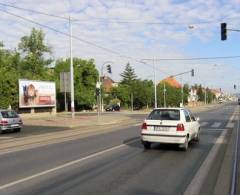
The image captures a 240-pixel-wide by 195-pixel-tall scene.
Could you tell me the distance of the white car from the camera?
592 inches

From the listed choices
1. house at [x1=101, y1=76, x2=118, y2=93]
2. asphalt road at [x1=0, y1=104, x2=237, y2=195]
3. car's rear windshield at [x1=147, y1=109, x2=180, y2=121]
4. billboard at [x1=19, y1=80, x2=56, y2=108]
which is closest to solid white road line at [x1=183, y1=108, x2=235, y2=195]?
asphalt road at [x1=0, y1=104, x2=237, y2=195]

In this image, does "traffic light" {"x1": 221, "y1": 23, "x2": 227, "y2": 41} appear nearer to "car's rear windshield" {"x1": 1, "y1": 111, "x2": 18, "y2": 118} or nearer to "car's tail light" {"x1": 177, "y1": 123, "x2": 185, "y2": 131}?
"car's rear windshield" {"x1": 1, "y1": 111, "x2": 18, "y2": 118}

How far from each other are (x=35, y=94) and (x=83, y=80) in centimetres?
3169

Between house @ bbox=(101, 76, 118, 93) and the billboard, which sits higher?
house @ bbox=(101, 76, 118, 93)

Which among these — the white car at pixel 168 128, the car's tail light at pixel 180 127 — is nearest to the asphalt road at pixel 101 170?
the white car at pixel 168 128

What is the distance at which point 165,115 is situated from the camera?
51.7 feet

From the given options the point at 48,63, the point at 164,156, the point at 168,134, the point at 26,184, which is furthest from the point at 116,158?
the point at 48,63

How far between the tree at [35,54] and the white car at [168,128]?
207 ft

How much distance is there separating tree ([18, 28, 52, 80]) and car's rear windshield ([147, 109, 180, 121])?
6297cm

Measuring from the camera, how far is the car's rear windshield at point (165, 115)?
1553cm

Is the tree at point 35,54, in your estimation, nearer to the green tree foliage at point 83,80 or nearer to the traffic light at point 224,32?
the green tree foliage at point 83,80

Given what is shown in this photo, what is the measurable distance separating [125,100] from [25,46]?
26.6 m

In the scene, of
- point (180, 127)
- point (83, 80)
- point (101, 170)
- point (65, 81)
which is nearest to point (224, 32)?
point (65, 81)

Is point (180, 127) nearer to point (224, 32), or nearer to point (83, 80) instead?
point (224, 32)
